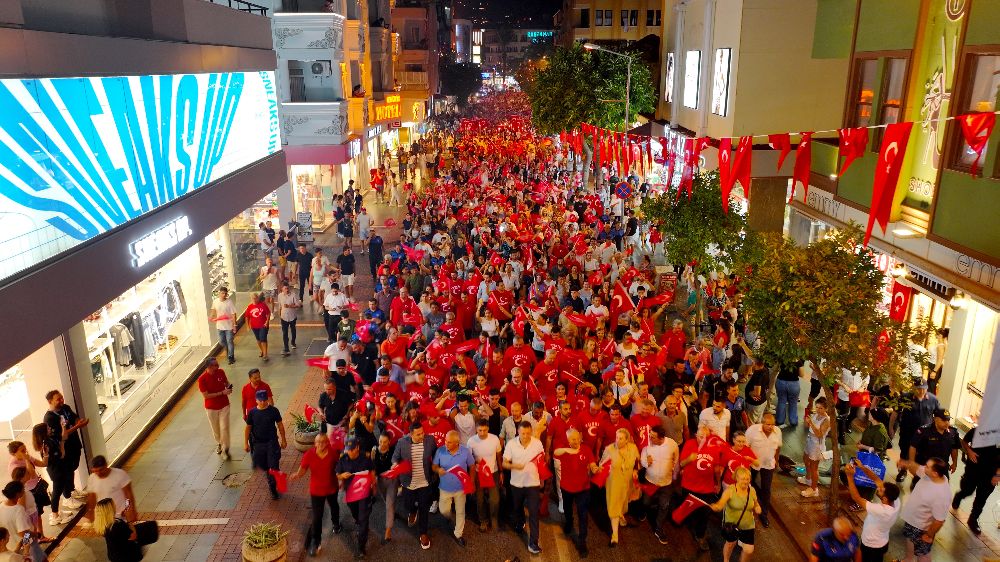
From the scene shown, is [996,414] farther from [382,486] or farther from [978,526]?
[382,486]

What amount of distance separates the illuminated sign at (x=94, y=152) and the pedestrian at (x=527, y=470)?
545 cm

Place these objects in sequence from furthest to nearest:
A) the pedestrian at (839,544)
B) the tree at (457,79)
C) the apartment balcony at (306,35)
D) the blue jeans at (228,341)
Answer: the tree at (457,79) < the apartment balcony at (306,35) < the blue jeans at (228,341) < the pedestrian at (839,544)

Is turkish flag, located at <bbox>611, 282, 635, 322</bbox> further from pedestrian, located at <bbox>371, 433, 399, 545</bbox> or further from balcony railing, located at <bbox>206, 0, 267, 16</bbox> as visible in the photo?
balcony railing, located at <bbox>206, 0, 267, 16</bbox>

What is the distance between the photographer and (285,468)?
11203mm

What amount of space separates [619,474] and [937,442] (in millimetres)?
4064

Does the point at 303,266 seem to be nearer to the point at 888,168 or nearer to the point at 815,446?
the point at 815,446

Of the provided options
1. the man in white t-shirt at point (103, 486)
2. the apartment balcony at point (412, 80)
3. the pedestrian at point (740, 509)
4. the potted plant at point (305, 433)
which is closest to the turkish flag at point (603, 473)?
the pedestrian at point (740, 509)

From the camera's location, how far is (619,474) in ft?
28.7

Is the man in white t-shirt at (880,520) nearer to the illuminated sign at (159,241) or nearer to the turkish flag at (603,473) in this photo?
the turkish flag at (603,473)

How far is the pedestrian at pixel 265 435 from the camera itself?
32.0 feet

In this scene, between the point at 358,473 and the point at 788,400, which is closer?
the point at 358,473

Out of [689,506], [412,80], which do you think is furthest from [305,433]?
[412,80]

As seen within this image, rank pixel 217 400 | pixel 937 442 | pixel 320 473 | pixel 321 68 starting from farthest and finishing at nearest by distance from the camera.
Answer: pixel 321 68 → pixel 217 400 → pixel 937 442 → pixel 320 473

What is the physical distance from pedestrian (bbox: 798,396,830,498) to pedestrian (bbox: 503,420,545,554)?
3924mm
